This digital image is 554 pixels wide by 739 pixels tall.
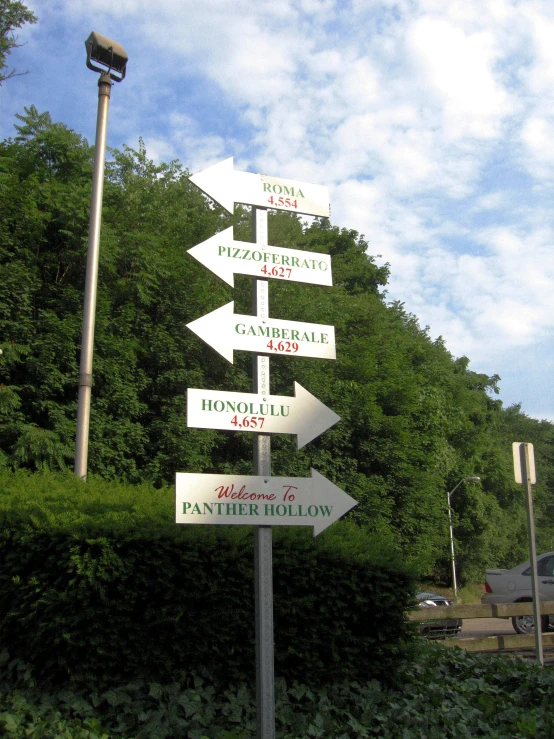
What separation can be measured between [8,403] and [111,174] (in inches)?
Result: 385

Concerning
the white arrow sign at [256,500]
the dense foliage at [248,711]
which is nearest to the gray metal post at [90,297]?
the dense foliage at [248,711]

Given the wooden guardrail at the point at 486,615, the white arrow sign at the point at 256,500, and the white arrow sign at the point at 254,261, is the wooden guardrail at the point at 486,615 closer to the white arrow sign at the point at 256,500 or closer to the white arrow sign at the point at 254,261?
the white arrow sign at the point at 256,500

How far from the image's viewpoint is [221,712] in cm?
489

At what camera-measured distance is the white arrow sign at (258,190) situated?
4883 millimetres

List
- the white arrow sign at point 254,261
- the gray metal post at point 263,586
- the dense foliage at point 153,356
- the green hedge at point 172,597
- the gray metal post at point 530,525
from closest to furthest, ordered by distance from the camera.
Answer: the gray metal post at point 263,586 → the white arrow sign at point 254,261 → the green hedge at point 172,597 → the gray metal post at point 530,525 → the dense foliage at point 153,356

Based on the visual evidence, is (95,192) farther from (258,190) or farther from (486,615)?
(486,615)

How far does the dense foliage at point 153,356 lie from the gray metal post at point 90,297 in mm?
2835

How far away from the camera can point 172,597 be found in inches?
201

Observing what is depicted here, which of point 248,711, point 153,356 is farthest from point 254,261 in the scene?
point 153,356

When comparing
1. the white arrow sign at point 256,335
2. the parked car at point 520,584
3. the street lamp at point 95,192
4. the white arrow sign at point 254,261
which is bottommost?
the parked car at point 520,584

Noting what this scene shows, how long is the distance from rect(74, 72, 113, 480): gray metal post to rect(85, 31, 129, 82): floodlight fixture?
0.50 feet

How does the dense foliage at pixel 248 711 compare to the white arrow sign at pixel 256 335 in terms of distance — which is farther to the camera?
the white arrow sign at pixel 256 335

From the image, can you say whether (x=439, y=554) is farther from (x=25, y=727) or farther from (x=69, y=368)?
(x=25, y=727)

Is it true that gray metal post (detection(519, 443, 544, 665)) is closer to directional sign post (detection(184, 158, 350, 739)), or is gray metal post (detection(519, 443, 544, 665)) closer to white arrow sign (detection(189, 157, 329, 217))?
directional sign post (detection(184, 158, 350, 739))
